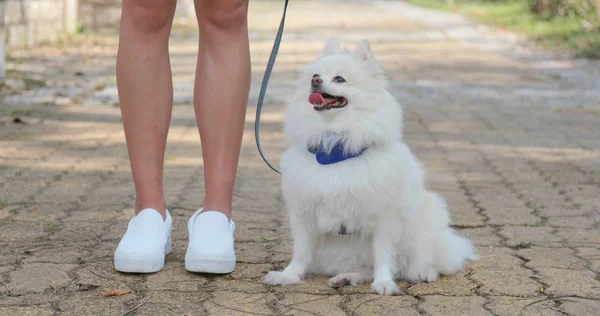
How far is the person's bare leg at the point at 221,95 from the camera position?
10.5ft

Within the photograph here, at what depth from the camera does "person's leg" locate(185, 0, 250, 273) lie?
3162mm

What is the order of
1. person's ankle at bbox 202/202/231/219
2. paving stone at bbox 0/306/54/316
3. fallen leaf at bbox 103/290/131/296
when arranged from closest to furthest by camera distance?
paving stone at bbox 0/306/54/316, fallen leaf at bbox 103/290/131/296, person's ankle at bbox 202/202/231/219

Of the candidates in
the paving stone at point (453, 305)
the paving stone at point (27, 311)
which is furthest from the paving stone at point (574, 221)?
the paving stone at point (27, 311)

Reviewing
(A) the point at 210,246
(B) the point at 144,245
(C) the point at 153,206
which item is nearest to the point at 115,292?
(B) the point at 144,245

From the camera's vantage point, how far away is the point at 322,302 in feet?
9.47

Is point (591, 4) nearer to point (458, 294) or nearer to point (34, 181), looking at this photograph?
point (34, 181)

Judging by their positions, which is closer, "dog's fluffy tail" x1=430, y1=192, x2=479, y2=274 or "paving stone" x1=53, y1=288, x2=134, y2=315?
"paving stone" x1=53, y1=288, x2=134, y2=315

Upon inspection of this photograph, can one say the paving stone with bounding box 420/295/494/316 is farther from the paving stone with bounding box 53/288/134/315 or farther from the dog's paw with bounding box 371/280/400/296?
the paving stone with bounding box 53/288/134/315

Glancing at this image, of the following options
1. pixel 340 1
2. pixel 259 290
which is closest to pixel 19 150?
pixel 259 290

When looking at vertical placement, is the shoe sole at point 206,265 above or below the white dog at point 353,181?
below

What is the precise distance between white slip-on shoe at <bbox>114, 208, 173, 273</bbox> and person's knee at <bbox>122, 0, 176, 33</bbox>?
26.3 inches

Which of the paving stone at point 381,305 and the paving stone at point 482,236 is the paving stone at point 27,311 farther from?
the paving stone at point 482,236

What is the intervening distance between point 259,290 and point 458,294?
67 centimetres

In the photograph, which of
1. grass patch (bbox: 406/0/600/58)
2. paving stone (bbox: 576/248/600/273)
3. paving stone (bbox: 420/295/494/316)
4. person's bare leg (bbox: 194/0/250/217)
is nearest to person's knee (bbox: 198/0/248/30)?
person's bare leg (bbox: 194/0/250/217)
